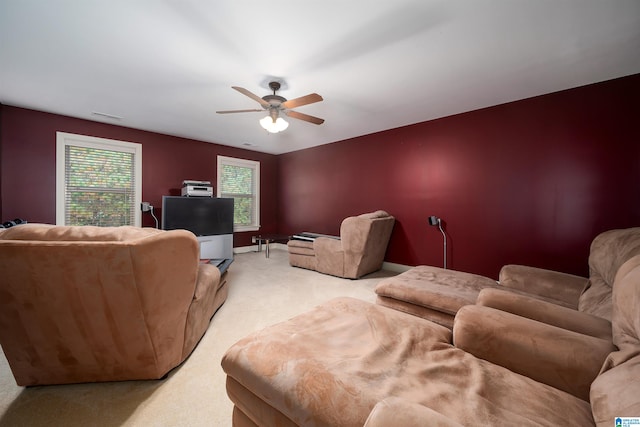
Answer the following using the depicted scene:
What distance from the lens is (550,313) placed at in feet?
4.03

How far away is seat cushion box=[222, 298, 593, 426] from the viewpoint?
0.73m

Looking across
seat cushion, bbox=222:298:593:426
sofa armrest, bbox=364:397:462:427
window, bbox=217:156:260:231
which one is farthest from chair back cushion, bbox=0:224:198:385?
window, bbox=217:156:260:231

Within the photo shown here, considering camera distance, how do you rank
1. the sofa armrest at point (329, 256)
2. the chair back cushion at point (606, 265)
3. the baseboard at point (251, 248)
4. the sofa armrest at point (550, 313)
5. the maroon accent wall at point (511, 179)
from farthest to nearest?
the baseboard at point (251, 248)
the sofa armrest at point (329, 256)
the maroon accent wall at point (511, 179)
the chair back cushion at point (606, 265)
the sofa armrest at point (550, 313)

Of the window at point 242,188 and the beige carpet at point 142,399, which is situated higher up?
the window at point 242,188

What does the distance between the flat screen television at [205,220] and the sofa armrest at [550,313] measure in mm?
3817

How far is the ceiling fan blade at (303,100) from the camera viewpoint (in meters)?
2.22

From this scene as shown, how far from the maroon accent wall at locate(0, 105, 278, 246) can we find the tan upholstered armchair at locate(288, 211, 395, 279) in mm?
2859

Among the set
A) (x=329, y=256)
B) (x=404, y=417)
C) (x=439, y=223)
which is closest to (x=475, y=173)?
(x=439, y=223)

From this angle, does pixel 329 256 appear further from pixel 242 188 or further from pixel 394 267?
pixel 242 188

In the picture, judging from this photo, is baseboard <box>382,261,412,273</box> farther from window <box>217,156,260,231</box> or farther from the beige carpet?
window <box>217,156,260,231</box>

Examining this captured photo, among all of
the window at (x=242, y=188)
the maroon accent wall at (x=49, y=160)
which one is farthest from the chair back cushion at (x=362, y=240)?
the maroon accent wall at (x=49, y=160)

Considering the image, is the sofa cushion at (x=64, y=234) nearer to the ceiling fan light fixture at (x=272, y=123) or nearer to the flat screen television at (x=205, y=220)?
the ceiling fan light fixture at (x=272, y=123)

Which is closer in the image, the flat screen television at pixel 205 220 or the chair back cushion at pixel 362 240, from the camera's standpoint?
the chair back cushion at pixel 362 240

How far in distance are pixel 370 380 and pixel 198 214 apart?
4.39 meters
